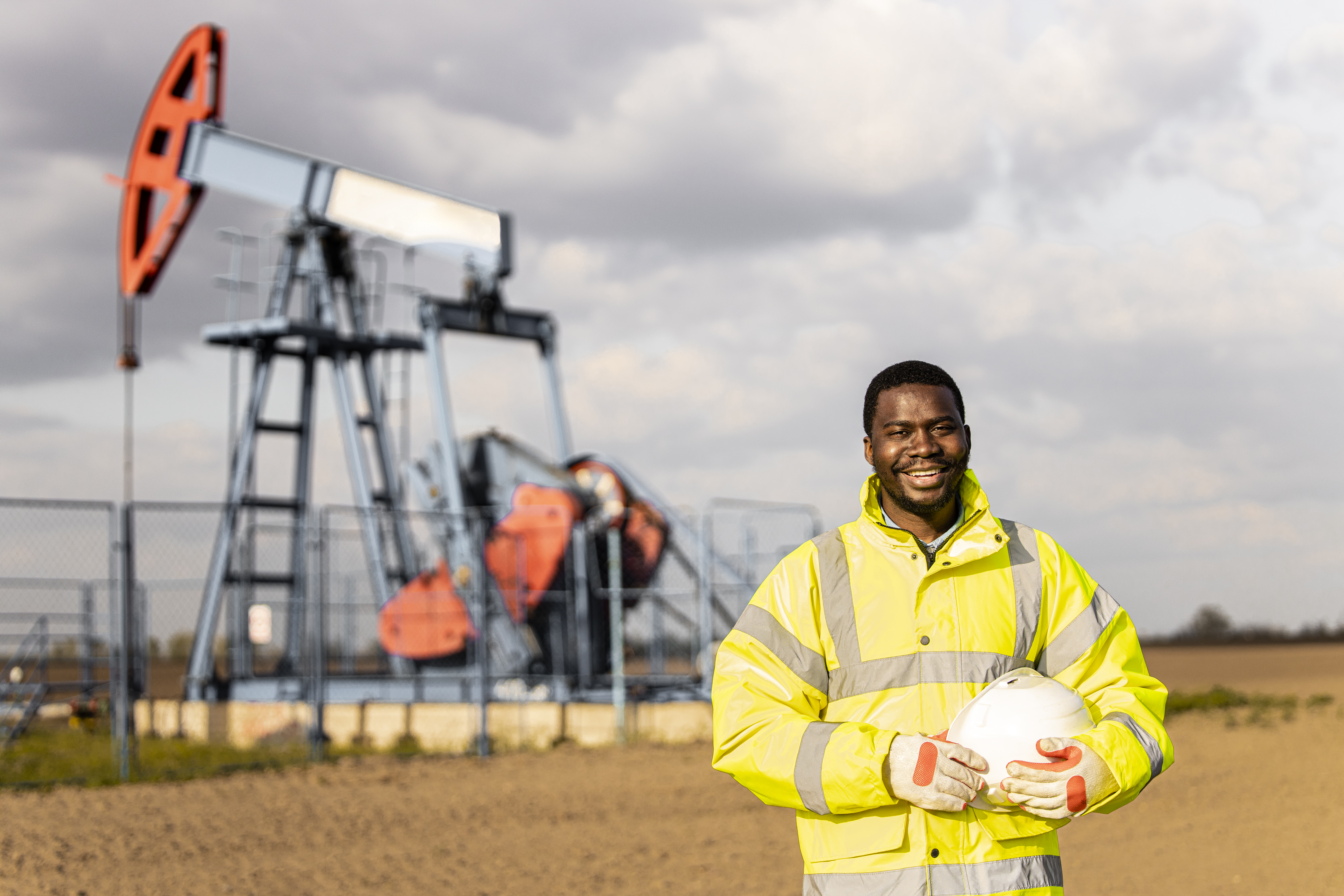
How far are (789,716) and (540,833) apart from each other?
7000 mm

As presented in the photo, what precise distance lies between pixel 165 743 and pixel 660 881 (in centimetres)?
981

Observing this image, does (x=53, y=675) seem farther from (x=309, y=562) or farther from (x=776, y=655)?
(x=776, y=655)

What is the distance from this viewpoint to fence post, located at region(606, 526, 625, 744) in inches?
544

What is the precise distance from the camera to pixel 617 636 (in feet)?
46.3

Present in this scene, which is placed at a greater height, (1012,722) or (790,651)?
(790,651)

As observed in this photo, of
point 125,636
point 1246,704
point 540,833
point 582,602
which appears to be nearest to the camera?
point 540,833

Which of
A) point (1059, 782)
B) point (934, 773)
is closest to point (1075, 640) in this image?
point (1059, 782)

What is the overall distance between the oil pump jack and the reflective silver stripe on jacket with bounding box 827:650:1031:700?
1128cm

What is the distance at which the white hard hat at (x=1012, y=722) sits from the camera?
6.98ft

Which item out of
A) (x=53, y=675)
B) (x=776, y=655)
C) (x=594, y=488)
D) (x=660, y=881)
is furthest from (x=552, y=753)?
(x=53, y=675)

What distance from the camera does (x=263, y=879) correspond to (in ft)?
24.4

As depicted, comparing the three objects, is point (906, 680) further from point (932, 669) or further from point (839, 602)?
point (839, 602)

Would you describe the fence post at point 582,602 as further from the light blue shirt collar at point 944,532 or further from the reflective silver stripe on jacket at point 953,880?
the reflective silver stripe on jacket at point 953,880

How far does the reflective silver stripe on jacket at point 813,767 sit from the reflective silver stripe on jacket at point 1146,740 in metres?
0.49
